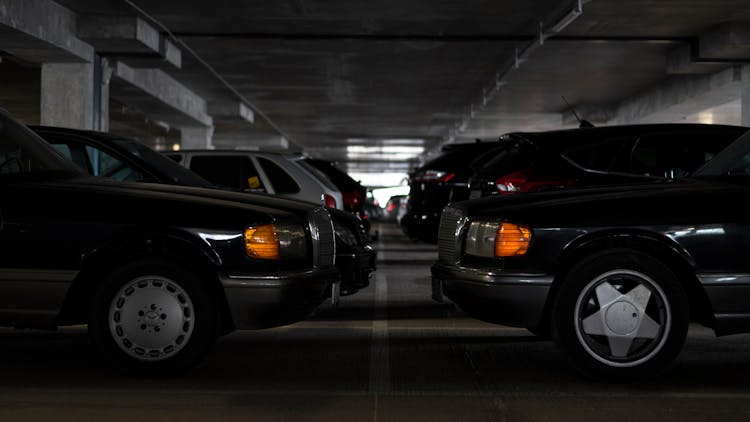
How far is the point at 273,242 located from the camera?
5957 mm

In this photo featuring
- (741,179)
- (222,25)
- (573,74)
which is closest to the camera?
(741,179)

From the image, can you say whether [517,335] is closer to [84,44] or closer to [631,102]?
[84,44]

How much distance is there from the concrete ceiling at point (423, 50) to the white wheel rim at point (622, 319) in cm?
1277

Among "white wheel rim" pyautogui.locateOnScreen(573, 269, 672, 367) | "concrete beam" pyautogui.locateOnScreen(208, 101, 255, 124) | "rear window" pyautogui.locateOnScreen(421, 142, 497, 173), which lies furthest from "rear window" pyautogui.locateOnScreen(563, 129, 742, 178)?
"concrete beam" pyautogui.locateOnScreen(208, 101, 255, 124)

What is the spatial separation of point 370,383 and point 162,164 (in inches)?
132

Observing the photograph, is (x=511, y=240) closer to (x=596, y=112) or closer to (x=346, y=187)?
(x=346, y=187)

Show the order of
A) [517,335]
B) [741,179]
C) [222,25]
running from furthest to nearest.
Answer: [222,25] < [517,335] < [741,179]

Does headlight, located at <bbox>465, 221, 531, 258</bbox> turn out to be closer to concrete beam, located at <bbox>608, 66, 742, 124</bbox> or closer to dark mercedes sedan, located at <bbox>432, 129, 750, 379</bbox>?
dark mercedes sedan, located at <bbox>432, 129, 750, 379</bbox>

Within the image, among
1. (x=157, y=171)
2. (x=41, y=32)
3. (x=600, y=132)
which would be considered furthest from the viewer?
(x=41, y=32)

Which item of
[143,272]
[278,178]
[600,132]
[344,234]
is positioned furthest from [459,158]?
[143,272]

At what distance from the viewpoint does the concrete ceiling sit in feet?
64.6

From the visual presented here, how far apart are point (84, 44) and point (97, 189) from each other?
16.7 meters

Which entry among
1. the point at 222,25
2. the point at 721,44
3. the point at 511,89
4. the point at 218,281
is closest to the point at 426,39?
the point at 222,25

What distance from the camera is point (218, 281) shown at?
19.3 ft
